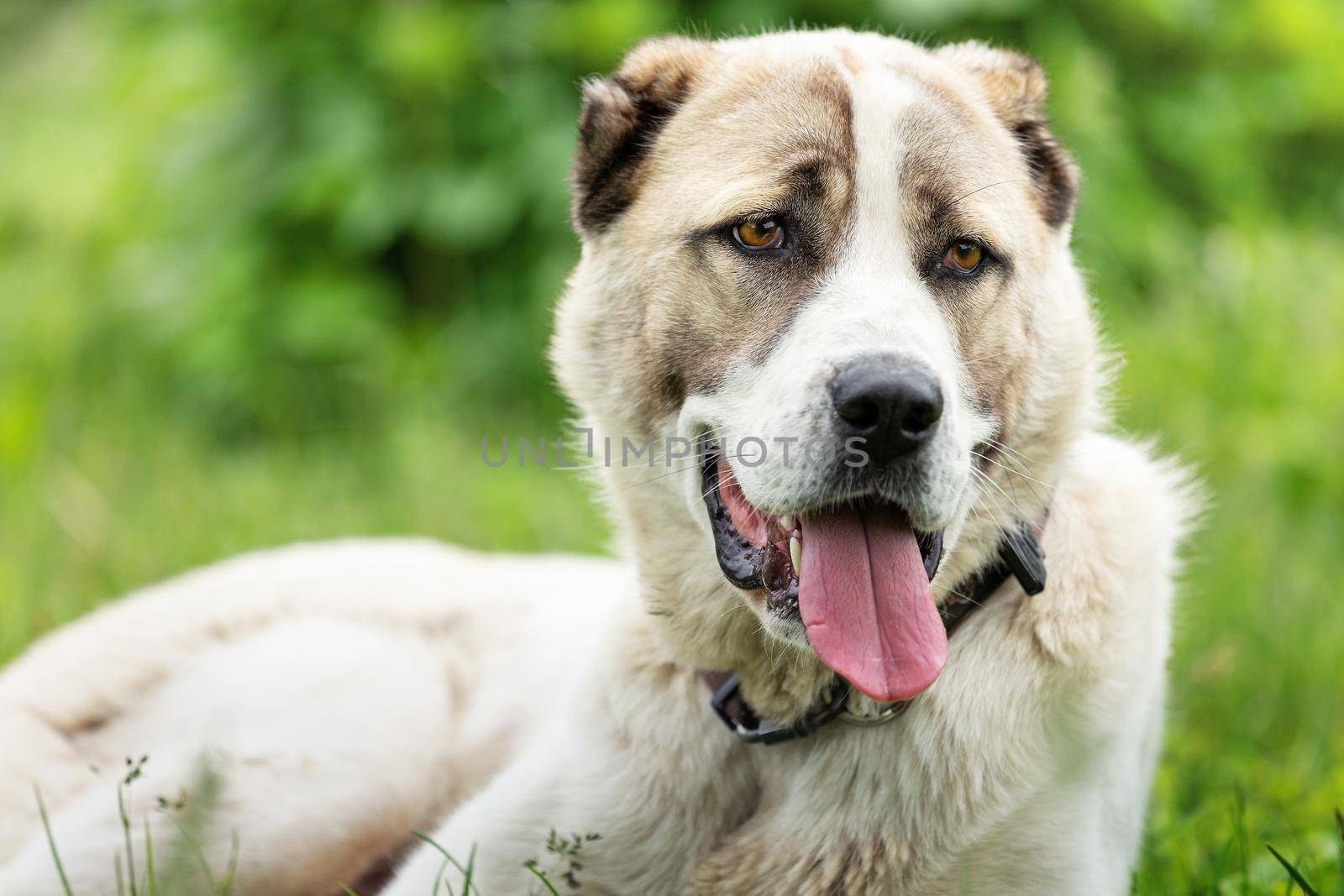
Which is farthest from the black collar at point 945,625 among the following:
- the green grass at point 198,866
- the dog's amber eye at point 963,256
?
the dog's amber eye at point 963,256

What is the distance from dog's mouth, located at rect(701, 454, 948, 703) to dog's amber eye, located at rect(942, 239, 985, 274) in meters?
0.48

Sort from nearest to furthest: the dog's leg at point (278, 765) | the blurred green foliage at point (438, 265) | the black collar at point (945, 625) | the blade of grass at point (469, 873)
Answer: the blade of grass at point (469, 873)
the black collar at point (945, 625)
the dog's leg at point (278, 765)
the blurred green foliage at point (438, 265)

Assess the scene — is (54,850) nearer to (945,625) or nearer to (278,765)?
(278,765)

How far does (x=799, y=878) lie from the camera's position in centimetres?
231

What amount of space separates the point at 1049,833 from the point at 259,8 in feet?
17.2

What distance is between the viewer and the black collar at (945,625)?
2.38m

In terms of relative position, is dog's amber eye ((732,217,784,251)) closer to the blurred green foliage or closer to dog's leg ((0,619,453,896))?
dog's leg ((0,619,453,896))

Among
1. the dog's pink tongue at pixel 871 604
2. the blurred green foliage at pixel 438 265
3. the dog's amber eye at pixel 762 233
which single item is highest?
the dog's amber eye at pixel 762 233

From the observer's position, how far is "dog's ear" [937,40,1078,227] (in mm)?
2693

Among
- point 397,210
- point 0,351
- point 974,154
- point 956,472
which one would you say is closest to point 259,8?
point 397,210

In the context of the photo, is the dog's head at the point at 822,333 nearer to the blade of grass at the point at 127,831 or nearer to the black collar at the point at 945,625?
the black collar at the point at 945,625

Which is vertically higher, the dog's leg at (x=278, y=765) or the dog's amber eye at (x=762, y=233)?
the dog's amber eye at (x=762, y=233)

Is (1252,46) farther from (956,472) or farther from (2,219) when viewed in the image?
(2,219)

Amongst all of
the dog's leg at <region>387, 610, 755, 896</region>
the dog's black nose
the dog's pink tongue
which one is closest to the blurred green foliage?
the dog's leg at <region>387, 610, 755, 896</region>
